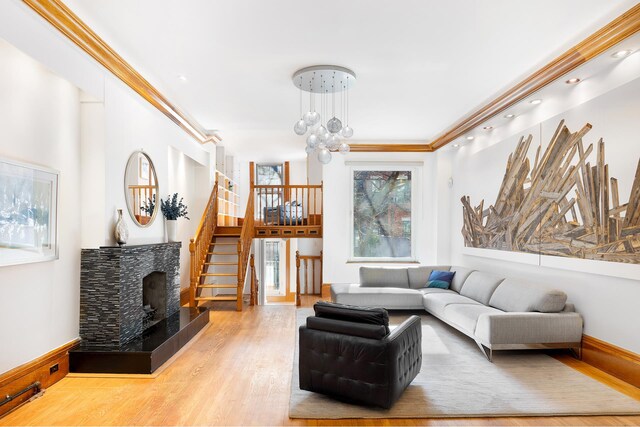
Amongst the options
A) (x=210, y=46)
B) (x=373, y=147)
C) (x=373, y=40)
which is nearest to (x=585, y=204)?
(x=373, y=40)

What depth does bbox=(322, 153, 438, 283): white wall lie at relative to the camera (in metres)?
8.17

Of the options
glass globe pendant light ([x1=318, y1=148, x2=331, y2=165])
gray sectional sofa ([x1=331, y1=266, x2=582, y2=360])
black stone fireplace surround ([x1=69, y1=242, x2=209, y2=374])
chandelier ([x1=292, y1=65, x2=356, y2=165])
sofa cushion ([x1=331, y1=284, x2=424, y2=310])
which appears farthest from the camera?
sofa cushion ([x1=331, y1=284, x2=424, y2=310])

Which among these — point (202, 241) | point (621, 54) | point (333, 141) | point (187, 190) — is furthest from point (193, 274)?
point (621, 54)

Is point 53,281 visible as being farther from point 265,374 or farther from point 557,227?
point 557,227

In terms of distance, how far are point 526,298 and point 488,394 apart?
5.24 feet

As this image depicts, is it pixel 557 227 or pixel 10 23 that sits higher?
pixel 10 23

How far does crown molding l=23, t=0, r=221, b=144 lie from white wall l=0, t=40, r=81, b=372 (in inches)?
15.7

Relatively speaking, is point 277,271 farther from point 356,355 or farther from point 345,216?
point 356,355

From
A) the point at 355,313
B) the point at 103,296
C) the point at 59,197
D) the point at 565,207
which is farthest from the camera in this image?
the point at 565,207

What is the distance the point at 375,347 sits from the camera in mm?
3002

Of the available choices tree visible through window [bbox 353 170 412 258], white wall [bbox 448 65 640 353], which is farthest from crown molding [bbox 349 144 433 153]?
white wall [bbox 448 65 640 353]

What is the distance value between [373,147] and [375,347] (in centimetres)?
570

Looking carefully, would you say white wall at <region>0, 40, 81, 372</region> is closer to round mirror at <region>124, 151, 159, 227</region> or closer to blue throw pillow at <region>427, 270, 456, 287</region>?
round mirror at <region>124, 151, 159, 227</region>

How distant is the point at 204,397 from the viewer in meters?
3.33
